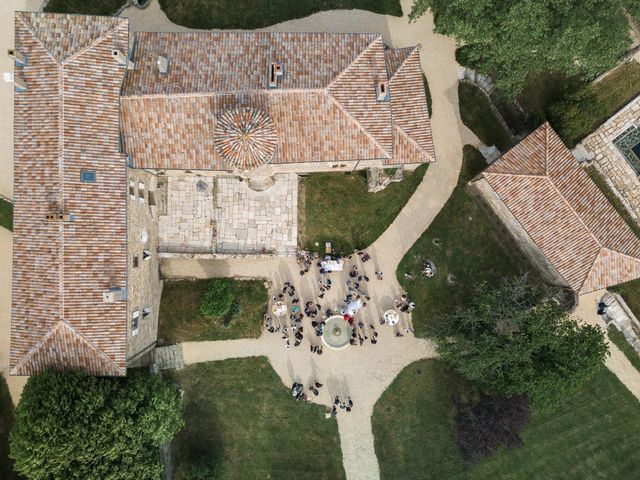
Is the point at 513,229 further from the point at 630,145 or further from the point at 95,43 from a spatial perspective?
the point at 95,43

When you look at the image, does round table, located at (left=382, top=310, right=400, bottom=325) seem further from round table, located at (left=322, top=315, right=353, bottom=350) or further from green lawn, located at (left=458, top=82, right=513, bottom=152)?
green lawn, located at (left=458, top=82, right=513, bottom=152)

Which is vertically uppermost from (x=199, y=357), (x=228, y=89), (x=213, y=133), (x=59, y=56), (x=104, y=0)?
(x=104, y=0)

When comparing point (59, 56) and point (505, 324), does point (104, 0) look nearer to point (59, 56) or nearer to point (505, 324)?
point (59, 56)

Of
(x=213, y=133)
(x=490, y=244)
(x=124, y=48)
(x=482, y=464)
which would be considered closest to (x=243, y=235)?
(x=213, y=133)

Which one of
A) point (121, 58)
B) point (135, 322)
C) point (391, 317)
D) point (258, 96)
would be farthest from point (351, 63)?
point (135, 322)

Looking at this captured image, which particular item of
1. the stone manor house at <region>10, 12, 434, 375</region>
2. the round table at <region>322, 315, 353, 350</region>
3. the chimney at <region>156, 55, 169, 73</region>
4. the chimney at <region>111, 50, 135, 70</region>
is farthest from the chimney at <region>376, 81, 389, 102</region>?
the round table at <region>322, 315, 353, 350</region>

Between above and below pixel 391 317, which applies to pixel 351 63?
above

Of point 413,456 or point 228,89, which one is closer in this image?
point 228,89
